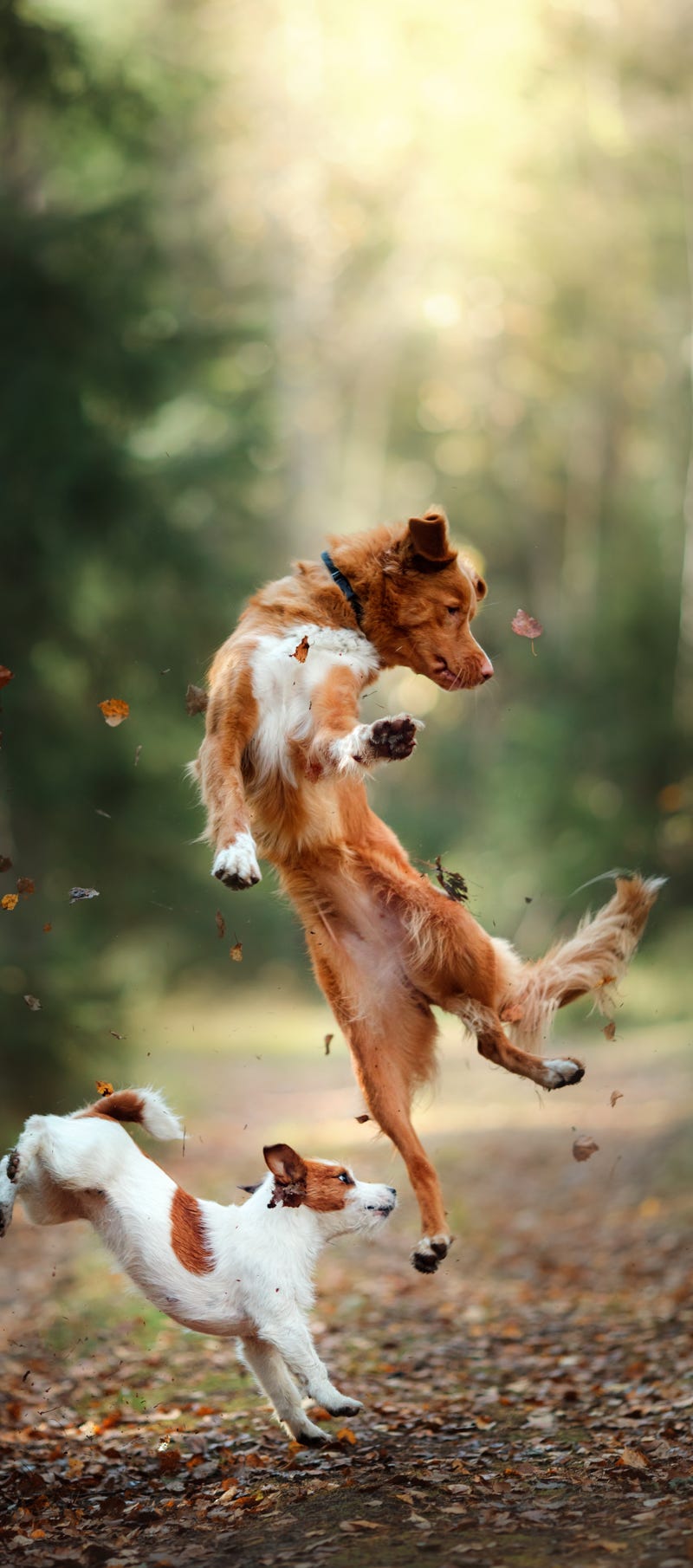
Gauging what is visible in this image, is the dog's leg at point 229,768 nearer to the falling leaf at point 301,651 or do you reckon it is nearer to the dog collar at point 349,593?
the falling leaf at point 301,651

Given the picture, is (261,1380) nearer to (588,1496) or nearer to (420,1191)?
(420,1191)

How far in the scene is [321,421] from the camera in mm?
19328

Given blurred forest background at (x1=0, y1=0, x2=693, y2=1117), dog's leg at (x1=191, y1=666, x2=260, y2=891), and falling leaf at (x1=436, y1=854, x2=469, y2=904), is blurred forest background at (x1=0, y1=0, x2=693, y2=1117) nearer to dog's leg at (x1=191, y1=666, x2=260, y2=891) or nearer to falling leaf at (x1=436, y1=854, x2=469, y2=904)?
falling leaf at (x1=436, y1=854, x2=469, y2=904)

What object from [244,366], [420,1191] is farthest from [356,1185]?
[244,366]

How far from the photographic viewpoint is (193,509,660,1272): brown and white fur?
4656 millimetres

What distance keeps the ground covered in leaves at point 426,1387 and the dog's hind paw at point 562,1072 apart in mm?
295

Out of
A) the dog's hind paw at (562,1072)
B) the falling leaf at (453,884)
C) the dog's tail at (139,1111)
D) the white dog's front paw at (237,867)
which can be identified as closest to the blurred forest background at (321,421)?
the falling leaf at (453,884)

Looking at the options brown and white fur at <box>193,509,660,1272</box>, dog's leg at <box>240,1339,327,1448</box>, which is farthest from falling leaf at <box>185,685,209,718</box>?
dog's leg at <box>240,1339,327,1448</box>

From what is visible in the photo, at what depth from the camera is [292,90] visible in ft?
57.3

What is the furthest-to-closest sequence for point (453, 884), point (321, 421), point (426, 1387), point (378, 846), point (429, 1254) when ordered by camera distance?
point (321, 421), point (426, 1387), point (378, 846), point (453, 884), point (429, 1254)

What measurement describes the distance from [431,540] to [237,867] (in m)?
1.52

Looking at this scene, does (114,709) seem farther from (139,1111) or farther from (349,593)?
(139,1111)

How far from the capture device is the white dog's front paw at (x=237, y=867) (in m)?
3.94

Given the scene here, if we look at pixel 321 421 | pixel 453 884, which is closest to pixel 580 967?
pixel 453 884
